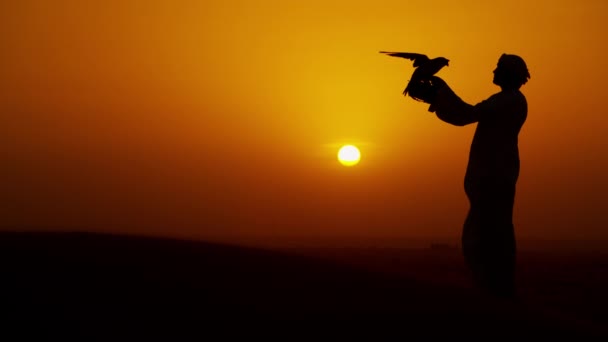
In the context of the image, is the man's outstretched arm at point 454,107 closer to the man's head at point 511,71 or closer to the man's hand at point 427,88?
the man's hand at point 427,88

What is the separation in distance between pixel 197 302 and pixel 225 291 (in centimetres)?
30

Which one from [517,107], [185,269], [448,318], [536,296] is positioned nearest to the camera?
[448,318]

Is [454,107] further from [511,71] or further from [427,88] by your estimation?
[511,71]

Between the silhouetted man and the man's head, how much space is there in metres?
0.02

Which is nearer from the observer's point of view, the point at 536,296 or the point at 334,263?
the point at 334,263

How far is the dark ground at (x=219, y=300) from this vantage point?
175 inches

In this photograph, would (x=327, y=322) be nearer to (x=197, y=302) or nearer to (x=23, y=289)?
(x=197, y=302)

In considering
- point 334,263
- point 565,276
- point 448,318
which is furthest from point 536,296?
point 448,318

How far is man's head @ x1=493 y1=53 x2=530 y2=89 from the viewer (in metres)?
8.41

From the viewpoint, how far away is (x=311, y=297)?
509 centimetres

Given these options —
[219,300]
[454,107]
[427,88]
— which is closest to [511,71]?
[454,107]

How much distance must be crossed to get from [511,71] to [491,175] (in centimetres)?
123

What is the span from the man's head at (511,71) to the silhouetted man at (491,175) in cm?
2

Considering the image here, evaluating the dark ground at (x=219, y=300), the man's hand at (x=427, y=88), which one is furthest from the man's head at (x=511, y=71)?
the dark ground at (x=219, y=300)
